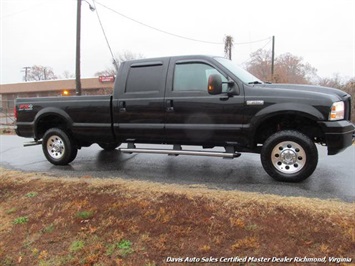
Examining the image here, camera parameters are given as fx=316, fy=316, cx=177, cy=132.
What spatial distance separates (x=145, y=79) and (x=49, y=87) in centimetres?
4249

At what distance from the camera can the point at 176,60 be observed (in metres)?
5.62

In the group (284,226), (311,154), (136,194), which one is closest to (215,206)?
(284,226)

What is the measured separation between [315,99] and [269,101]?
0.64m

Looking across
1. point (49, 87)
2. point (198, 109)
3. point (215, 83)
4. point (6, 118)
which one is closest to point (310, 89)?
point (215, 83)

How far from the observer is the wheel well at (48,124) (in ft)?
22.2

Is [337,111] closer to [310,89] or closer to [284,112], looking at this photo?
[310,89]

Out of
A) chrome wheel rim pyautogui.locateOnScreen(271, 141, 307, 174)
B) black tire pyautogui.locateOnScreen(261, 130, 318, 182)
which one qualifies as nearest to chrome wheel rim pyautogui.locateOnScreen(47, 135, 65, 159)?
black tire pyautogui.locateOnScreen(261, 130, 318, 182)

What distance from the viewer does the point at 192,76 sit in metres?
5.47

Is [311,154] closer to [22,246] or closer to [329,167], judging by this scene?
[329,167]

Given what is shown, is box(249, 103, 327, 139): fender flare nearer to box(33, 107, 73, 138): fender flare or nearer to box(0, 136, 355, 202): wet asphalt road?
box(0, 136, 355, 202): wet asphalt road

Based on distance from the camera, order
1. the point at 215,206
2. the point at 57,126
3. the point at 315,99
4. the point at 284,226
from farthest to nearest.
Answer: the point at 57,126
the point at 315,99
the point at 215,206
the point at 284,226

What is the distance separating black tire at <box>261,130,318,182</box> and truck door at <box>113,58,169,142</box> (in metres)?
1.90

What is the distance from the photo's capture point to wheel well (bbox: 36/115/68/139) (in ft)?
22.2

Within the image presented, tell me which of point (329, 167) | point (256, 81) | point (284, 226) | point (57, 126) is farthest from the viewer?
point (57, 126)
